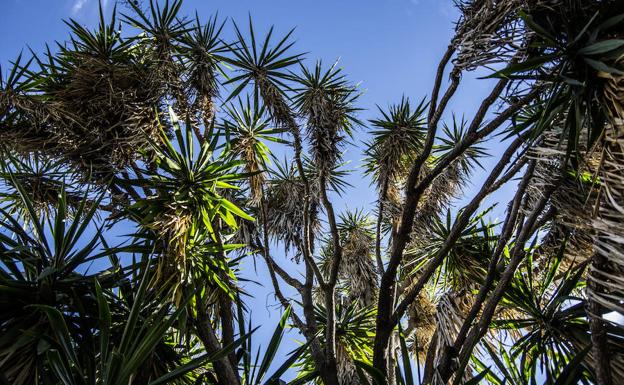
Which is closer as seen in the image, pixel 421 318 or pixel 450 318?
pixel 450 318

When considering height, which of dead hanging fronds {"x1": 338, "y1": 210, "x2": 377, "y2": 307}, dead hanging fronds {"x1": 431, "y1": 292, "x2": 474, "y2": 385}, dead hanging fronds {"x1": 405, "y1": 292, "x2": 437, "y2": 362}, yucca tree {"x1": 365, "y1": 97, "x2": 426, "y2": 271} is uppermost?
yucca tree {"x1": 365, "y1": 97, "x2": 426, "y2": 271}

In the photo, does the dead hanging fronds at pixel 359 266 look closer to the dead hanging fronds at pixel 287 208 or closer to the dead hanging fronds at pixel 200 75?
the dead hanging fronds at pixel 287 208

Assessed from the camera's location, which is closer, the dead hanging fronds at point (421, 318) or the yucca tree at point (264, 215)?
the yucca tree at point (264, 215)

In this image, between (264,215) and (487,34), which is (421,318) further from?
(487,34)

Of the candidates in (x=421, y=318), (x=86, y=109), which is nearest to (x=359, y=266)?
(x=421, y=318)

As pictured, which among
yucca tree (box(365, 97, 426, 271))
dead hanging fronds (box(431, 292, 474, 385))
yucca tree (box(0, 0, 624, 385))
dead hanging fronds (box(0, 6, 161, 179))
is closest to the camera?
yucca tree (box(0, 0, 624, 385))

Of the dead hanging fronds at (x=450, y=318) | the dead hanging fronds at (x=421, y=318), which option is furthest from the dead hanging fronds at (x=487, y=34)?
the dead hanging fronds at (x=421, y=318)

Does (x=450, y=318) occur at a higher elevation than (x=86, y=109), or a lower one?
lower

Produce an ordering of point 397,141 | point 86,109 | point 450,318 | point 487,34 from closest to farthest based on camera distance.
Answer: point 487,34 < point 450,318 < point 86,109 < point 397,141

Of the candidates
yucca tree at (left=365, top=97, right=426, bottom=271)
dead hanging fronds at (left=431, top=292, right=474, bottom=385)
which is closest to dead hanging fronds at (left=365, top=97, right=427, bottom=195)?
yucca tree at (left=365, top=97, right=426, bottom=271)

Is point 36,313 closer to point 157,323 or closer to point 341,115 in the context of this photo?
point 157,323

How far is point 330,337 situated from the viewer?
411 cm

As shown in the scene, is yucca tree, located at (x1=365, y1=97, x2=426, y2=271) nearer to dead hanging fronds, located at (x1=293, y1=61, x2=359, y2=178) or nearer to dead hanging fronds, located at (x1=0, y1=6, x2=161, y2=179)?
dead hanging fronds, located at (x1=293, y1=61, x2=359, y2=178)

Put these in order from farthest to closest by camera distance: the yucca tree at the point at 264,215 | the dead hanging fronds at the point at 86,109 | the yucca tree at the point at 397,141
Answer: the yucca tree at the point at 397,141 < the dead hanging fronds at the point at 86,109 < the yucca tree at the point at 264,215
